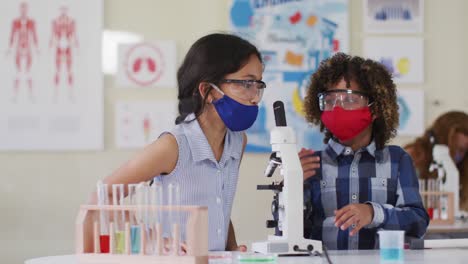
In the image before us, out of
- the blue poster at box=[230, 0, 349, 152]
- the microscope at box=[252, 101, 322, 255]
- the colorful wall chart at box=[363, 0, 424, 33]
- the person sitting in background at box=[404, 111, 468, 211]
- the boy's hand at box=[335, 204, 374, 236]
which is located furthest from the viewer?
the colorful wall chart at box=[363, 0, 424, 33]

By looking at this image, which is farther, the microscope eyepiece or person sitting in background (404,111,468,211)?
person sitting in background (404,111,468,211)

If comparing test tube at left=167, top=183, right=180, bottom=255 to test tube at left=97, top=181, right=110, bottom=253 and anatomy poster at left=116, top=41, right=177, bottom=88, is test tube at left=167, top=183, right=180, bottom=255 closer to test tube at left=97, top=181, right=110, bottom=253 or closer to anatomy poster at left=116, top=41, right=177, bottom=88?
test tube at left=97, top=181, right=110, bottom=253

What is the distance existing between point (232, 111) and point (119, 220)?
0.54 metres

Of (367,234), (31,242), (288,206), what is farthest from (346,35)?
(288,206)

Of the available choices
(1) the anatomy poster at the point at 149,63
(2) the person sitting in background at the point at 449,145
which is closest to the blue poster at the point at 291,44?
(1) the anatomy poster at the point at 149,63

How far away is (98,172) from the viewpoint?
4.75m

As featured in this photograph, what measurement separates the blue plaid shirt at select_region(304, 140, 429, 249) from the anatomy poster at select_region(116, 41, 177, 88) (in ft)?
7.94

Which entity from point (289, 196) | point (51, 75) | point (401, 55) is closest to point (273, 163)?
point (289, 196)

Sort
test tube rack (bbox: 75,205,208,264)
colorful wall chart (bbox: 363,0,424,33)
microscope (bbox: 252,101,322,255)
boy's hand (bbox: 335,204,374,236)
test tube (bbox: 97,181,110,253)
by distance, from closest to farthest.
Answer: test tube rack (bbox: 75,205,208,264), test tube (bbox: 97,181,110,253), microscope (bbox: 252,101,322,255), boy's hand (bbox: 335,204,374,236), colorful wall chart (bbox: 363,0,424,33)

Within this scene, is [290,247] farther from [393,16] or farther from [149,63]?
[393,16]

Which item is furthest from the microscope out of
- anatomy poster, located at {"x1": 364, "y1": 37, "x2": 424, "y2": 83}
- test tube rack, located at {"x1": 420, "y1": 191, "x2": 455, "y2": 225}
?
anatomy poster, located at {"x1": 364, "y1": 37, "x2": 424, "y2": 83}

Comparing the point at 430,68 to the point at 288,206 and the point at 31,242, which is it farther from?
the point at 288,206

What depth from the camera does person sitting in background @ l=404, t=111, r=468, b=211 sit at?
4.41m

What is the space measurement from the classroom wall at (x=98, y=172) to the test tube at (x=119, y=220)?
285 cm
